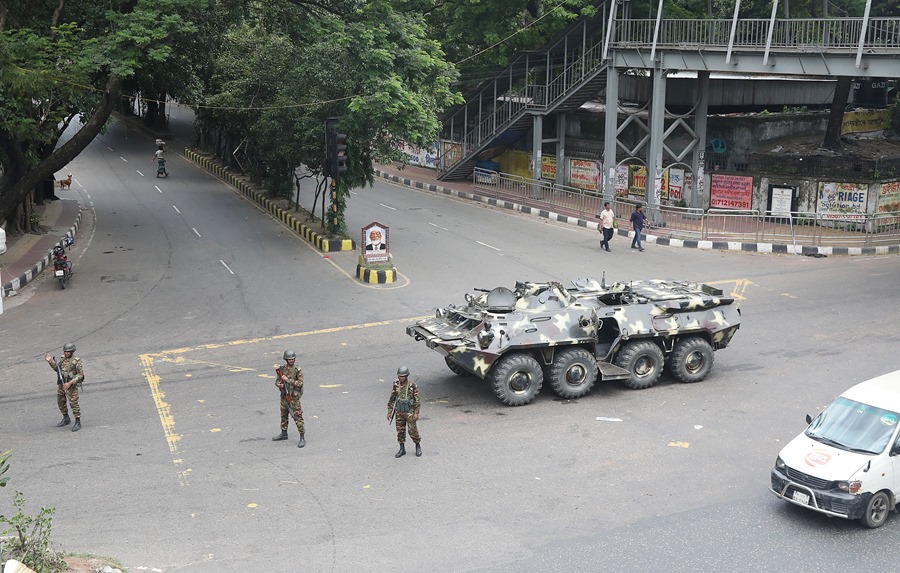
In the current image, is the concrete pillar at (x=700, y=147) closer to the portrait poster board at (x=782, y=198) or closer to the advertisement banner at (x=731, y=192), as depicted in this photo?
the advertisement banner at (x=731, y=192)

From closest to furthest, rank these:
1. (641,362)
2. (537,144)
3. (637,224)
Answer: (641,362) → (637,224) → (537,144)

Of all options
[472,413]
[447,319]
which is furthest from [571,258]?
[472,413]

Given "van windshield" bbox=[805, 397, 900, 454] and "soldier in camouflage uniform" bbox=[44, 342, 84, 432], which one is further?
"soldier in camouflage uniform" bbox=[44, 342, 84, 432]

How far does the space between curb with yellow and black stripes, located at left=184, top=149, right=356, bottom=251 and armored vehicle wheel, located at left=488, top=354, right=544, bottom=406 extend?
42.9 ft

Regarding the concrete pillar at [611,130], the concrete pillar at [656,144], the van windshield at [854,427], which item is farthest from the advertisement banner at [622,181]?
the van windshield at [854,427]

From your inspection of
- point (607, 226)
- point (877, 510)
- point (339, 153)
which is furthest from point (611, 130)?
point (877, 510)

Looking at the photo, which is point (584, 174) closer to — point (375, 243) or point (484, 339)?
point (375, 243)

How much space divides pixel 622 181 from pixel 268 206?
43.4ft

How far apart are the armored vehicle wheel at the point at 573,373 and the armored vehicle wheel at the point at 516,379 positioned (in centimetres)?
26

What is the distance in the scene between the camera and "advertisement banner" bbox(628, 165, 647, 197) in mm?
35562

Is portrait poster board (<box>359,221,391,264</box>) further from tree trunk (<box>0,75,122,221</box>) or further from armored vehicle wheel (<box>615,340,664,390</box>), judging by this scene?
armored vehicle wheel (<box>615,340,664,390</box>)

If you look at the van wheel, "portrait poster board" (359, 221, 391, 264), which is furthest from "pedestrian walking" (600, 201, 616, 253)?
the van wheel

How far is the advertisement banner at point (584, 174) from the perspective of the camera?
36.8 metres

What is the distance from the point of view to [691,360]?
16188mm
